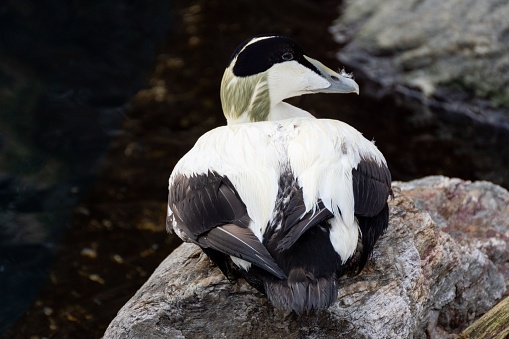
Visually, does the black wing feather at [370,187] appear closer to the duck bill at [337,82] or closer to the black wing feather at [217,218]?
the black wing feather at [217,218]

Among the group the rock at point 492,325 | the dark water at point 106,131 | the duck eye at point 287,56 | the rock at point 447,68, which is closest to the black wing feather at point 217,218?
the duck eye at point 287,56

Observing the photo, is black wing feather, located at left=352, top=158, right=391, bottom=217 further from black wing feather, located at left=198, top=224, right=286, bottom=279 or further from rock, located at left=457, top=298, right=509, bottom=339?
rock, located at left=457, top=298, right=509, bottom=339

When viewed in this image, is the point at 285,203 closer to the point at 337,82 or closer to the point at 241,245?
the point at 241,245

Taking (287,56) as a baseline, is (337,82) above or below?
below

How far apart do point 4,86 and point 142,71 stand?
138 cm

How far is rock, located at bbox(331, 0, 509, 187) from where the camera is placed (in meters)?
6.24

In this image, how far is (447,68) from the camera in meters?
6.62

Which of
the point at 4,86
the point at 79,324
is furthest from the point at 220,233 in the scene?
the point at 4,86

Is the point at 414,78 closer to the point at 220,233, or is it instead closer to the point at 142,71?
the point at 142,71

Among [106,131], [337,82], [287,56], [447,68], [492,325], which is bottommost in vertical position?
[106,131]

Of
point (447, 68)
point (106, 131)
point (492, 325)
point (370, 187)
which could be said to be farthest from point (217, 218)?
point (447, 68)

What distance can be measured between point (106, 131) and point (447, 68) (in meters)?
2.55

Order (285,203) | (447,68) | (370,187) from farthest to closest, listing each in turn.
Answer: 1. (447,68)
2. (370,187)
3. (285,203)

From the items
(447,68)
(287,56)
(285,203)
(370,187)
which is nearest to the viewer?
(285,203)
